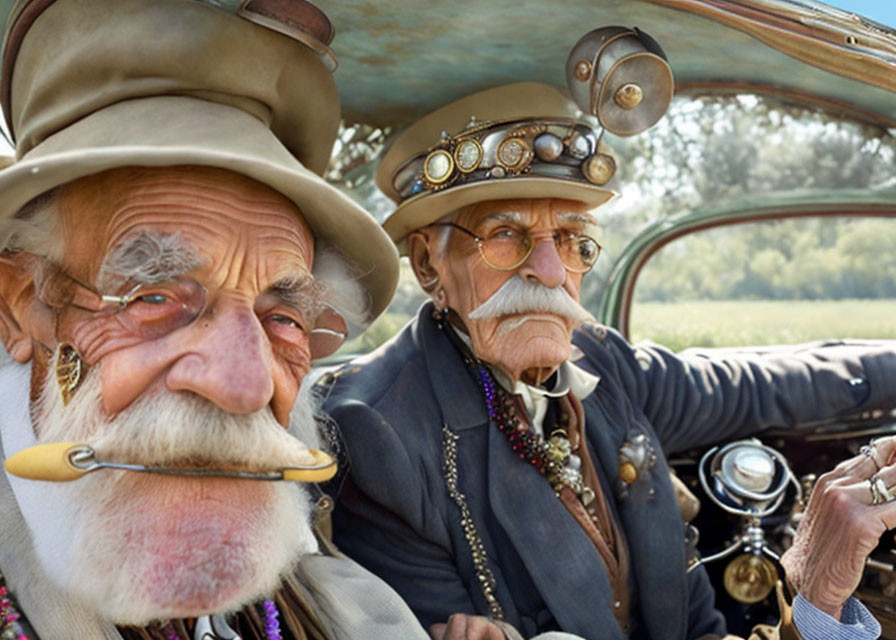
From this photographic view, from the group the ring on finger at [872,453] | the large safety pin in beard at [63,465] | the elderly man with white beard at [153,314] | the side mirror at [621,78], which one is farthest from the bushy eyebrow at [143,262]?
the ring on finger at [872,453]

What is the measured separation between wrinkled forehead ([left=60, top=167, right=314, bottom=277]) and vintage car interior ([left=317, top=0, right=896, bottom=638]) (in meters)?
0.53

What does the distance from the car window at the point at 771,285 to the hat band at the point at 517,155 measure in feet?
3.60

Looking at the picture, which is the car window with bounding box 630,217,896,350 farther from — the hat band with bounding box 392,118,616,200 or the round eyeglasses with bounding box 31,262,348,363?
the round eyeglasses with bounding box 31,262,348,363

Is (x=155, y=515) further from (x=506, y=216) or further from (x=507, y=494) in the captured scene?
(x=506, y=216)

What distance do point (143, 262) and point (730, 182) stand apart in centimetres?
246

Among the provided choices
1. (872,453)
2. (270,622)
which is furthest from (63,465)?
(872,453)

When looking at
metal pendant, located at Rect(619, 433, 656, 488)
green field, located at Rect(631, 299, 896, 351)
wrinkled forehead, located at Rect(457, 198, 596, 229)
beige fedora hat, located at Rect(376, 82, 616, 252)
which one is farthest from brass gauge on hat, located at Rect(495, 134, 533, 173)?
green field, located at Rect(631, 299, 896, 351)

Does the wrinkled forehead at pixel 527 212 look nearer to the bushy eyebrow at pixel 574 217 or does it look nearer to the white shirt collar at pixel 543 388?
the bushy eyebrow at pixel 574 217

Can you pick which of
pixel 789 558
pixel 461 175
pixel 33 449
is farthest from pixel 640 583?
pixel 33 449

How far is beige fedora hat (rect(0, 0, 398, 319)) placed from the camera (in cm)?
151

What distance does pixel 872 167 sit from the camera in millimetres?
3084

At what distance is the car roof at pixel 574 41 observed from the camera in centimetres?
186

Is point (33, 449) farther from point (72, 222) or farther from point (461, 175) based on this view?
point (461, 175)

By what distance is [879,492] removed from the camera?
82.6 inches
